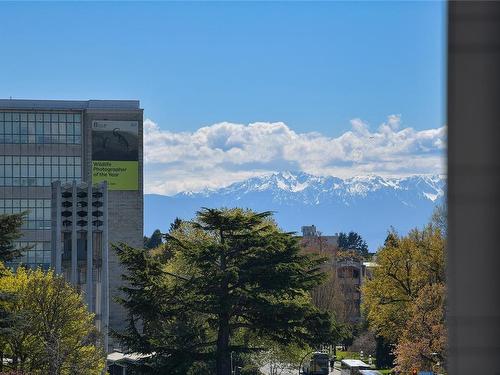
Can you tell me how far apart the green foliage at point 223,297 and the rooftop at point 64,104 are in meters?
49.5

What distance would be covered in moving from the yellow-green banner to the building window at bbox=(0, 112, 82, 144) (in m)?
3.18

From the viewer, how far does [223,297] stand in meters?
38.6

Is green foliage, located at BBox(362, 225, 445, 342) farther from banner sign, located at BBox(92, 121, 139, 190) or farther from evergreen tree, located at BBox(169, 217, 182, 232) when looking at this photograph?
banner sign, located at BBox(92, 121, 139, 190)

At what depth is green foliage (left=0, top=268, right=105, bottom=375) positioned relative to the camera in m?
36.6

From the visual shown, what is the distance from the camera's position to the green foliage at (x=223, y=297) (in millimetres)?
38656

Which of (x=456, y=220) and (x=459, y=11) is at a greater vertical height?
(x=459, y=11)

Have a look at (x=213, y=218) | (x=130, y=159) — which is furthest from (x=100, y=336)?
(x=130, y=159)

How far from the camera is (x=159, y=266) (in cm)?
4041

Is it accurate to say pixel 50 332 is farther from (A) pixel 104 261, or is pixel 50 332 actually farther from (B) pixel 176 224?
(B) pixel 176 224

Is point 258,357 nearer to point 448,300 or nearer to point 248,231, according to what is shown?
point 248,231

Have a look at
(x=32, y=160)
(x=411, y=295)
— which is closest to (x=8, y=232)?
(x=411, y=295)

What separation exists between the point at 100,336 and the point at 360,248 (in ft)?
498

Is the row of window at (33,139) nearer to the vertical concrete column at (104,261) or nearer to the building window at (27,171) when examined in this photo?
the building window at (27,171)

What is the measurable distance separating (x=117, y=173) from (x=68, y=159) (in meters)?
4.94
